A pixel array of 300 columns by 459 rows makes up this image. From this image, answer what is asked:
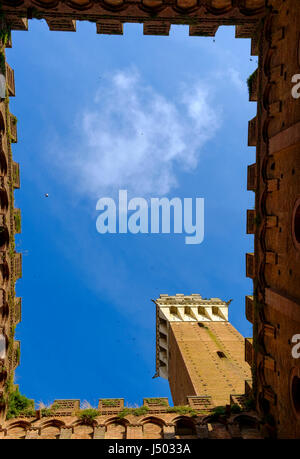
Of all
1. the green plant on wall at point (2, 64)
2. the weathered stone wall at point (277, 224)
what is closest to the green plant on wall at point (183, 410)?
the weathered stone wall at point (277, 224)

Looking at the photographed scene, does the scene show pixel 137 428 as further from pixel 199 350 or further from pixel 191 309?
pixel 191 309

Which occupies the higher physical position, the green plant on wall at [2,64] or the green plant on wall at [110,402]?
the green plant on wall at [2,64]

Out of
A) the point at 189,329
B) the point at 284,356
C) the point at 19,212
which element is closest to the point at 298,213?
the point at 284,356

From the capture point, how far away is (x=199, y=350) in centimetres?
2945

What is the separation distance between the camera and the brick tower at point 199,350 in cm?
2319

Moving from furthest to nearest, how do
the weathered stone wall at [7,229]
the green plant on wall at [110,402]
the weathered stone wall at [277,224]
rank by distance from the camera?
the green plant on wall at [110,402] → the weathered stone wall at [7,229] → the weathered stone wall at [277,224]

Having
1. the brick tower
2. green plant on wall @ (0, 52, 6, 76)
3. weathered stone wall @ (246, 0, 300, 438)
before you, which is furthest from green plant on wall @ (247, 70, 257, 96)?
the brick tower

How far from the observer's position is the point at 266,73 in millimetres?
14023

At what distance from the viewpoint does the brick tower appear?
23188mm

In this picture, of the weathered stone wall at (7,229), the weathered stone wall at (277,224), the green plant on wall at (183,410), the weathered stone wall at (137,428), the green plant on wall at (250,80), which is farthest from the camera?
the green plant on wall at (250,80)

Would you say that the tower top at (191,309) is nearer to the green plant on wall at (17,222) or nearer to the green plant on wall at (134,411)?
the green plant on wall at (134,411)

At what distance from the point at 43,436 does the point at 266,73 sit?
1711 cm

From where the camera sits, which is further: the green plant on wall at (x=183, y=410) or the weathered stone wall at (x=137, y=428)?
the green plant on wall at (x=183, y=410)

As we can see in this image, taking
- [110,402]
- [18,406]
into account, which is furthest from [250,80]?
[18,406]
